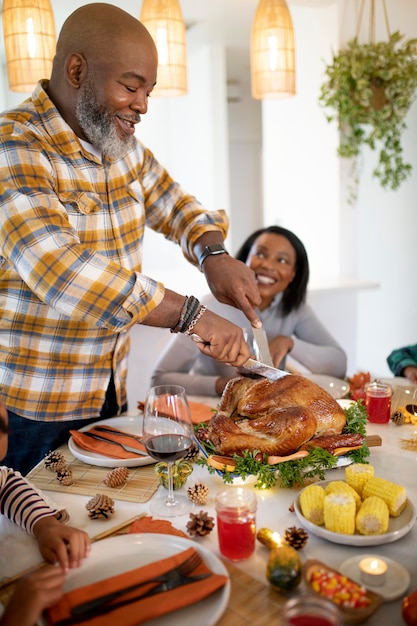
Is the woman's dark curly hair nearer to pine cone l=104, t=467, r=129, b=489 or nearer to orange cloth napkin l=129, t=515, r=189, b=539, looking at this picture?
pine cone l=104, t=467, r=129, b=489

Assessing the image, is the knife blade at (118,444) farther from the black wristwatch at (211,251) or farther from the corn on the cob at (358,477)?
the black wristwatch at (211,251)

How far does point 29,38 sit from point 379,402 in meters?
1.65

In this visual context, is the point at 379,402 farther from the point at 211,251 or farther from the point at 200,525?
the point at 200,525

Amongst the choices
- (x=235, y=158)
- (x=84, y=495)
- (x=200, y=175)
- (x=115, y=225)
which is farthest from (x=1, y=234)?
(x=235, y=158)

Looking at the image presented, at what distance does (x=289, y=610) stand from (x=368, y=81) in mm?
3092

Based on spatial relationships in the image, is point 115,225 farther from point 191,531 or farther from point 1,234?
point 191,531

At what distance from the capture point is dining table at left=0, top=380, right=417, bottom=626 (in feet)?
2.94

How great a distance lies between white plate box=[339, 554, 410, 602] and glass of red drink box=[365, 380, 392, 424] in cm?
74

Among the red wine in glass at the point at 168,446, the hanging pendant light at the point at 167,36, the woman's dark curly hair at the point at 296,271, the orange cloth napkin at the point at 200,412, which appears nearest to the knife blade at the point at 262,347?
the orange cloth napkin at the point at 200,412

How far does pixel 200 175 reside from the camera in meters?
4.88

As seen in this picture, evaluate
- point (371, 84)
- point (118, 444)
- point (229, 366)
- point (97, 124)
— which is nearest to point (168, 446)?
point (118, 444)

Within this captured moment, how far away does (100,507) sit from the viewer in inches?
45.6

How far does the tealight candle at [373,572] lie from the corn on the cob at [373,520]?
0.12 meters

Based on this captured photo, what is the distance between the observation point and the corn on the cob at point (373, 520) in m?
1.04
